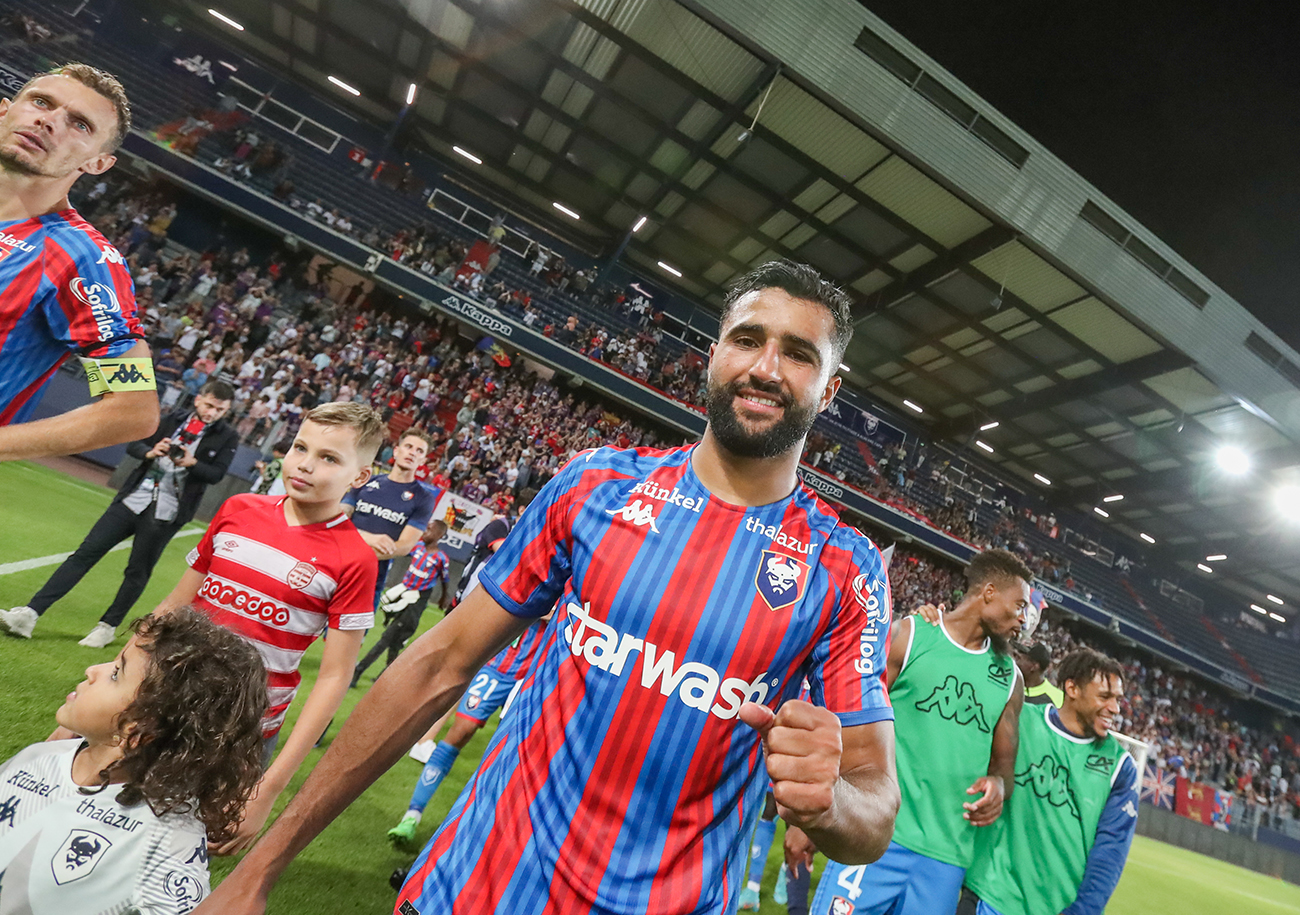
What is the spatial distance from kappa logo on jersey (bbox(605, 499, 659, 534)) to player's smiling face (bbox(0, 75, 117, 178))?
2.28 m

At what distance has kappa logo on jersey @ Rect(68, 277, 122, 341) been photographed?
220 cm

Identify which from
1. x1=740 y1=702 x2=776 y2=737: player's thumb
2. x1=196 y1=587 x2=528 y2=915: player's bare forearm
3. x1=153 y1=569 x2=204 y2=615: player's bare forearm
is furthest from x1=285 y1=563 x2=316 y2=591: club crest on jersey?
x1=740 y1=702 x2=776 y2=737: player's thumb

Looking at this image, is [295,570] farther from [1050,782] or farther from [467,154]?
[467,154]

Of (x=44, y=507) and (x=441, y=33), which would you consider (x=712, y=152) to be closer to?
(x=441, y=33)

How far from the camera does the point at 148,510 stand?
493cm

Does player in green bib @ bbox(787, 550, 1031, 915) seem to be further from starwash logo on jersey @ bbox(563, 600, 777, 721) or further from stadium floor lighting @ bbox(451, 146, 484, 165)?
stadium floor lighting @ bbox(451, 146, 484, 165)

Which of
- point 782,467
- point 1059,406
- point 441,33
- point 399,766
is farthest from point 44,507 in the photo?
point 1059,406

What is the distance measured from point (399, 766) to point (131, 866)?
396 centimetres

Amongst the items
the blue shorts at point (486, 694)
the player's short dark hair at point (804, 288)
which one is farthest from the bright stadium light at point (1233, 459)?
the player's short dark hair at point (804, 288)

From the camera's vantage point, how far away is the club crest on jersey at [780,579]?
4.91ft

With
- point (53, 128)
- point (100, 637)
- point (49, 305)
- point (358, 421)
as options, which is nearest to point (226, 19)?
point (100, 637)

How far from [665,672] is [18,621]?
537cm

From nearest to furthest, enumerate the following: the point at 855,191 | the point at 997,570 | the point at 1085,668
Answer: the point at 1085,668 < the point at 997,570 < the point at 855,191

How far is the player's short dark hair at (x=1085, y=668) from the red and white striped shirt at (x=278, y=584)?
12.5 feet
